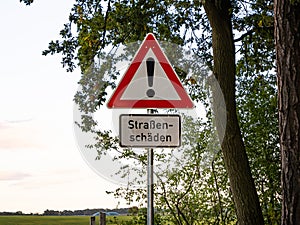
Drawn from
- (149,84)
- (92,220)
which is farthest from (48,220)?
(149,84)

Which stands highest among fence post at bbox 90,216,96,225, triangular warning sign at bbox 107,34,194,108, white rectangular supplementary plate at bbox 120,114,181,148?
triangular warning sign at bbox 107,34,194,108

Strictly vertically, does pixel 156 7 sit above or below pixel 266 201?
above

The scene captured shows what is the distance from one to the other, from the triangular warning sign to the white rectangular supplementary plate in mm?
190

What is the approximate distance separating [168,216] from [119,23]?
359cm

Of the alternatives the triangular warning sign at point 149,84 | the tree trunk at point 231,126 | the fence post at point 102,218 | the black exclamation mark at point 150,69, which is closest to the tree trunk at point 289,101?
the tree trunk at point 231,126

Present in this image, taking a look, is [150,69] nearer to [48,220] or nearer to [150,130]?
[150,130]

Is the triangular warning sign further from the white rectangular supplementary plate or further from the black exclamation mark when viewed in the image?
the white rectangular supplementary plate

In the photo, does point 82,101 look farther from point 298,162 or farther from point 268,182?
point 268,182

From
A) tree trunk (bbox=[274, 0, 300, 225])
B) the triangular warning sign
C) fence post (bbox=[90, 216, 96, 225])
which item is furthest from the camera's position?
fence post (bbox=[90, 216, 96, 225])

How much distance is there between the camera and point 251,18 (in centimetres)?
1235

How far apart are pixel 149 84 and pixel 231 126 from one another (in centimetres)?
484

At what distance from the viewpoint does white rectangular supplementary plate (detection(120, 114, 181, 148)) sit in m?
5.88

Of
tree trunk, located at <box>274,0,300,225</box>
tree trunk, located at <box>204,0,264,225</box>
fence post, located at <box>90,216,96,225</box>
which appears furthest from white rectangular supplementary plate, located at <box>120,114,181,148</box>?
fence post, located at <box>90,216,96,225</box>

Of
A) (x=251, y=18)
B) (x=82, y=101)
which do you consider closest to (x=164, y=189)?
(x=82, y=101)
